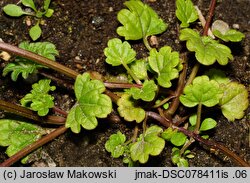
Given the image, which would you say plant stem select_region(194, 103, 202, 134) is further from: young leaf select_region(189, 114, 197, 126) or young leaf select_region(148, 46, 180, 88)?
young leaf select_region(148, 46, 180, 88)

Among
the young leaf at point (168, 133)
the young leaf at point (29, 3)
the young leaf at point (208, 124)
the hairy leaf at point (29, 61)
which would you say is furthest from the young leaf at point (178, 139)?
the young leaf at point (29, 3)

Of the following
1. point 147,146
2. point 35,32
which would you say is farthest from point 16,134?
point 147,146

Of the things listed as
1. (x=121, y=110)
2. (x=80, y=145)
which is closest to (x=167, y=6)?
(x=121, y=110)

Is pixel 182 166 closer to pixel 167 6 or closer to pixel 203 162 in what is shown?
pixel 203 162

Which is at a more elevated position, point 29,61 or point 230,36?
point 230,36

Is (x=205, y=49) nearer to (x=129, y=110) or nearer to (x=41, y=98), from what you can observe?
(x=129, y=110)

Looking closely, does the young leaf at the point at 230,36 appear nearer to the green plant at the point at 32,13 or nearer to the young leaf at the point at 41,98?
the young leaf at the point at 41,98

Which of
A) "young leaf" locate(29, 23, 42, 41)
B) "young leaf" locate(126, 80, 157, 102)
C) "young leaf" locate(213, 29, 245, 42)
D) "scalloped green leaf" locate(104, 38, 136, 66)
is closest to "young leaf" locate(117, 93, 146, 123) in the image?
"young leaf" locate(126, 80, 157, 102)
